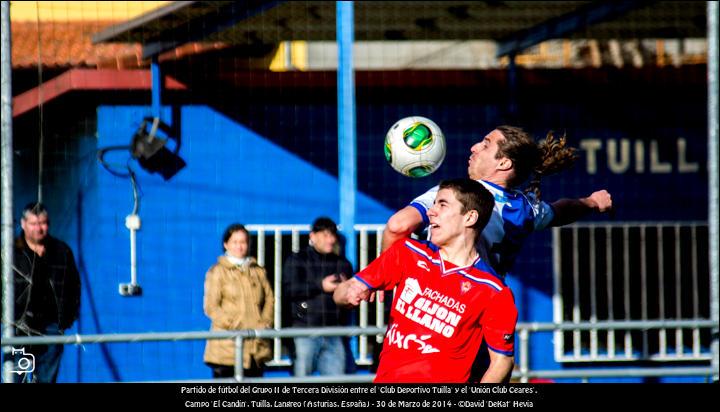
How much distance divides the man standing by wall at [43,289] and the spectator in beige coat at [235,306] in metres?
1.07

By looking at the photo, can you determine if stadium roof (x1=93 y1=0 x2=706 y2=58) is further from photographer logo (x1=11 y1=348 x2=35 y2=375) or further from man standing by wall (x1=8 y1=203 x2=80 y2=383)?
photographer logo (x1=11 y1=348 x2=35 y2=375)

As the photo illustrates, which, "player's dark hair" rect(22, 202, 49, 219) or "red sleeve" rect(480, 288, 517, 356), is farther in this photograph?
"player's dark hair" rect(22, 202, 49, 219)

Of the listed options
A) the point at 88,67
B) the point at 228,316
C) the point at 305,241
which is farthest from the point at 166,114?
the point at 228,316

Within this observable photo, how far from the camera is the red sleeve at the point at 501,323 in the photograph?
5.28 metres

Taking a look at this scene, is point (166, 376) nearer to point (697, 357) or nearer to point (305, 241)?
point (305, 241)

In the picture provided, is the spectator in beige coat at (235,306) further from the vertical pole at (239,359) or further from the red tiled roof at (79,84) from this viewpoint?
the red tiled roof at (79,84)

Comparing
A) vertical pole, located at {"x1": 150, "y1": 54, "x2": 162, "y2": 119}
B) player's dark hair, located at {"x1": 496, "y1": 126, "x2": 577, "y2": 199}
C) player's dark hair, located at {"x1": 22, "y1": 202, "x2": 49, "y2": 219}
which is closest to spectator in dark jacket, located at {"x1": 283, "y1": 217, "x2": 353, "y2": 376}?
player's dark hair, located at {"x1": 22, "y1": 202, "x2": 49, "y2": 219}

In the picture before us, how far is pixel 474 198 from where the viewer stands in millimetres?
5391

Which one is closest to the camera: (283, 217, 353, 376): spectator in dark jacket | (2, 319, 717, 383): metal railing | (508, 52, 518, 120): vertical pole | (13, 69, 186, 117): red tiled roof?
(2, 319, 717, 383): metal railing


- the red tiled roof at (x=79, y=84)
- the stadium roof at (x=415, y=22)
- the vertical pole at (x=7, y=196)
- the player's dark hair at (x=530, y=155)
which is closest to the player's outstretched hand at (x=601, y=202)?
the player's dark hair at (x=530, y=155)

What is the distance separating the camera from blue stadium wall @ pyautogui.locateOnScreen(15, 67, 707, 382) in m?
10.8

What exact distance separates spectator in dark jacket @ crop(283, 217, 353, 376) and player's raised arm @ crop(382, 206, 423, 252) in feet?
12.4
